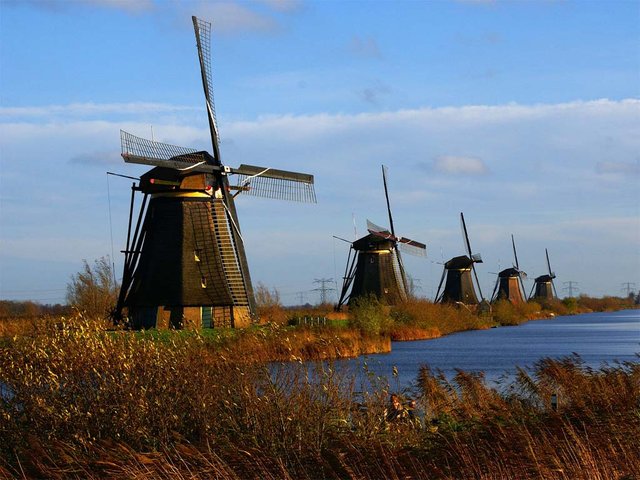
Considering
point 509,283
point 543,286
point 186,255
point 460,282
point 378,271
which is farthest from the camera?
point 543,286

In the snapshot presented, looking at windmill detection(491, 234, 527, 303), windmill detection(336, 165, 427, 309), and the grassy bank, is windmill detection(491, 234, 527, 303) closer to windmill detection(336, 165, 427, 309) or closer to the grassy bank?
windmill detection(336, 165, 427, 309)

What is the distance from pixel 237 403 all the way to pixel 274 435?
2.55 ft

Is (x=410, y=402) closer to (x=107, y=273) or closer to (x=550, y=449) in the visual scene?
(x=550, y=449)

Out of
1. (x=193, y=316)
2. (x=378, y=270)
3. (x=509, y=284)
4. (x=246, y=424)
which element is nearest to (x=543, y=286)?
(x=509, y=284)

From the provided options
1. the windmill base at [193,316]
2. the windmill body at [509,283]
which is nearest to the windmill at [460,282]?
the windmill body at [509,283]

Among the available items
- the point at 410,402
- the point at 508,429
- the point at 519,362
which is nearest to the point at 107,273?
the point at 519,362

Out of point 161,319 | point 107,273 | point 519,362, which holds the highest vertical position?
point 107,273

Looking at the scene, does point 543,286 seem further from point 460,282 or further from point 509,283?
point 460,282

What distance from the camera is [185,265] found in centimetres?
3153

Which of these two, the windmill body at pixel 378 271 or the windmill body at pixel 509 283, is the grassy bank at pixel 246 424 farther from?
the windmill body at pixel 509 283

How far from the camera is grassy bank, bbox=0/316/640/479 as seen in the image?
814 cm

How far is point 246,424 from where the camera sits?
9773 millimetres

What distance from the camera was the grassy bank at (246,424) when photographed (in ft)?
26.7

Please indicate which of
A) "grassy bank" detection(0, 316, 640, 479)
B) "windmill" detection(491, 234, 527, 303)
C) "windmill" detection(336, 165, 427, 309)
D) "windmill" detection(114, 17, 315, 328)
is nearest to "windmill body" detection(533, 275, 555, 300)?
"windmill" detection(491, 234, 527, 303)
